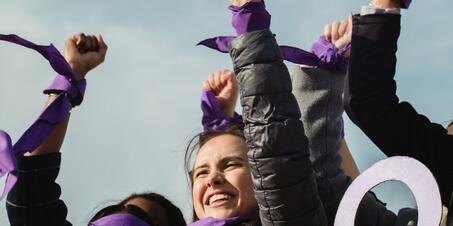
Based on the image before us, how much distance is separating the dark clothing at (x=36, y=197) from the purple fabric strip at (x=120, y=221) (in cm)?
12

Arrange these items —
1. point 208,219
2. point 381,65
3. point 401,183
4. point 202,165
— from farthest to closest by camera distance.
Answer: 1. point 202,165
2. point 208,219
3. point 381,65
4. point 401,183

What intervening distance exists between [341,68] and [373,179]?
72 cm

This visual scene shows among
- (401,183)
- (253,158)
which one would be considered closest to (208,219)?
(253,158)

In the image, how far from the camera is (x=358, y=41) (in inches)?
109

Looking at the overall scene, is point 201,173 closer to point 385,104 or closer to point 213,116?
point 213,116

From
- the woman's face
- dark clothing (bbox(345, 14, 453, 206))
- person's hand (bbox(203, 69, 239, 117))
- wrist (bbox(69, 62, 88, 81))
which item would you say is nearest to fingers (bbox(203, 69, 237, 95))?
person's hand (bbox(203, 69, 239, 117))

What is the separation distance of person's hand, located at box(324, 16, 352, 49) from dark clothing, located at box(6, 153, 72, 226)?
3.62ft

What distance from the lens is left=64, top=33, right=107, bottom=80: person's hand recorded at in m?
3.37

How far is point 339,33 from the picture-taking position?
10.5 ft

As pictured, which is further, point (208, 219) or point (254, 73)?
point (208, 219)

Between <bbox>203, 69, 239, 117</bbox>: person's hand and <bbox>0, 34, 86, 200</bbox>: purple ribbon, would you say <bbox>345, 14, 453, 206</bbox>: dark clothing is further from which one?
<bbox>0, 34, 86, 200</bbox>: purple ribbon

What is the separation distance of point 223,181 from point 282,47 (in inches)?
20.5

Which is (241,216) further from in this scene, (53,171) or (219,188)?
(53,171)

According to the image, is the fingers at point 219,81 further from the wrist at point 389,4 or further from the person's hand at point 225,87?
the wrist at point 389,4
